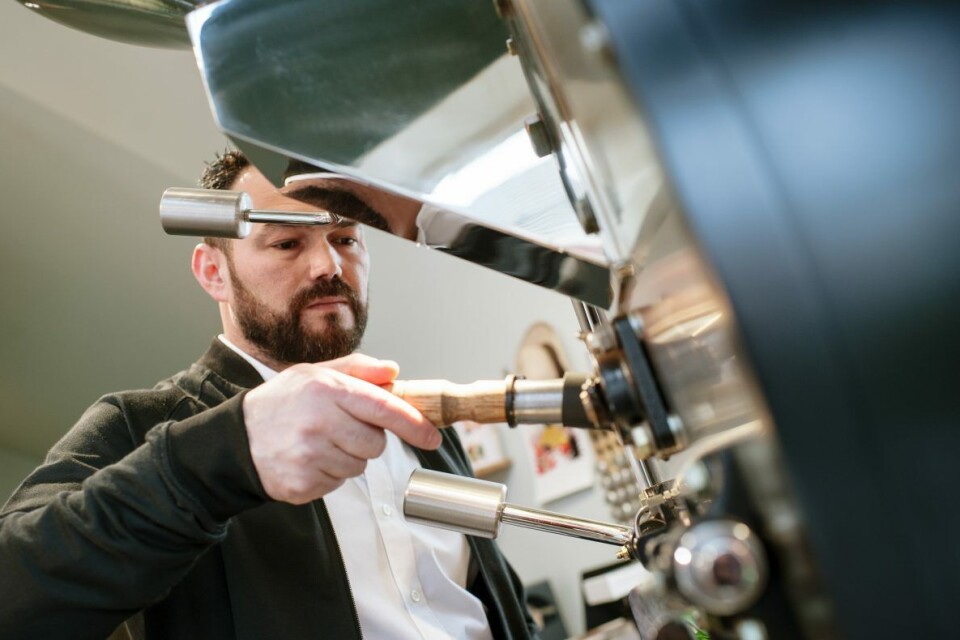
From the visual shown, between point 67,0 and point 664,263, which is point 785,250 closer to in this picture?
point 664,263

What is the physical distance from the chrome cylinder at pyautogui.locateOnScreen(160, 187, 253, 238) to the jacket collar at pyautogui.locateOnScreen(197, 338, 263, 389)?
507mm

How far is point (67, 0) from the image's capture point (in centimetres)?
98

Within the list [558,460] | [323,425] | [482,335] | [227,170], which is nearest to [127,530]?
[323,425]

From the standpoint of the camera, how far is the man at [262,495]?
0.61 m

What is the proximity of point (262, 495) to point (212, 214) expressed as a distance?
0.82 feet

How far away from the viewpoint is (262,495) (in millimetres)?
628

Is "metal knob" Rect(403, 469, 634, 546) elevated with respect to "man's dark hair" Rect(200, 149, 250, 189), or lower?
lower

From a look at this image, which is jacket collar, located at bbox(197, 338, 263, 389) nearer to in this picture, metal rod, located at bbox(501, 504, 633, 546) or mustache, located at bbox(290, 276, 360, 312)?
mustache, located at bbox(290, 276, 360, 312)

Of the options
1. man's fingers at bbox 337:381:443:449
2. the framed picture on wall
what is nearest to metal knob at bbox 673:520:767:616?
man's fingers at bbox 337:381:443:449

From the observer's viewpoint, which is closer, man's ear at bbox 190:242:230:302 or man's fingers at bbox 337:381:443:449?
man's fingers at bbox 337:381:443:449

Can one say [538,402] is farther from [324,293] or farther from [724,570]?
[324,293]

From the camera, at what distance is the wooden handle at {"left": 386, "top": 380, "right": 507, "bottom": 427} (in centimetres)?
51

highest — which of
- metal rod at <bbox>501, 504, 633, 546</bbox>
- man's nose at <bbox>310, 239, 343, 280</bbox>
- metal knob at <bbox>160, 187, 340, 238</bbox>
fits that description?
man's nose at <bbox>310, 239, 343, 280</bbox>

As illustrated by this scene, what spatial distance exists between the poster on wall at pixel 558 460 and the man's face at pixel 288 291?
101 cm
